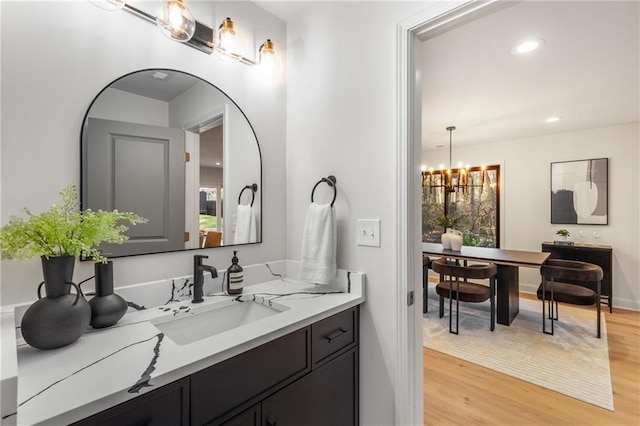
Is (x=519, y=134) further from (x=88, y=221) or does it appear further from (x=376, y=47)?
(x=88, y=221)

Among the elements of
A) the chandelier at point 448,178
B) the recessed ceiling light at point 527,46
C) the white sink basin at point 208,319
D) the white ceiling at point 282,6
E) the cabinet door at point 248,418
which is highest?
the white ceiling at point 282,6

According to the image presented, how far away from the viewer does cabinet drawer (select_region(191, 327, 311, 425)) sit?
824 millimetres

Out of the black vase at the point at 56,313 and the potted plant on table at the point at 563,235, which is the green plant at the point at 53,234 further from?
the potted plant on table at the point at 563,235

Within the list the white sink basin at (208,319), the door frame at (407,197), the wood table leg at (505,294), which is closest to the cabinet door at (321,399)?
the door frame at (407,197)

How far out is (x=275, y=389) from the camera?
1.01m

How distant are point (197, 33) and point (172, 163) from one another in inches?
24.3

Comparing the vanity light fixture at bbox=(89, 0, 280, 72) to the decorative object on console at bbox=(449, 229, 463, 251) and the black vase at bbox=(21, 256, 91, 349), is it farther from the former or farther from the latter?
the decorative object on console at bbox=(449, 229, 463, 251)

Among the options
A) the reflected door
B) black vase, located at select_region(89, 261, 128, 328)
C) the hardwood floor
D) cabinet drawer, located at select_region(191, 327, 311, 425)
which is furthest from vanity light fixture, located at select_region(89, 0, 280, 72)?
the hardwood floor

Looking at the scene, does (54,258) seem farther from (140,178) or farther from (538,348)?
(538,348)

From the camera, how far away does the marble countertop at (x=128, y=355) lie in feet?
2.04

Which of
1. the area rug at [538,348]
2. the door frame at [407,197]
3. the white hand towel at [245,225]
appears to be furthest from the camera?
the area rug at [538,348]

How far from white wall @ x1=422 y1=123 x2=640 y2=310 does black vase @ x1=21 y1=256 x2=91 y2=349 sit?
5.41 m

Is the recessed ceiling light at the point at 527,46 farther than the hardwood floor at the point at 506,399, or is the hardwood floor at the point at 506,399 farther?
the recessed ceiling light at the point at 527,46

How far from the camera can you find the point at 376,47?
140 cm
